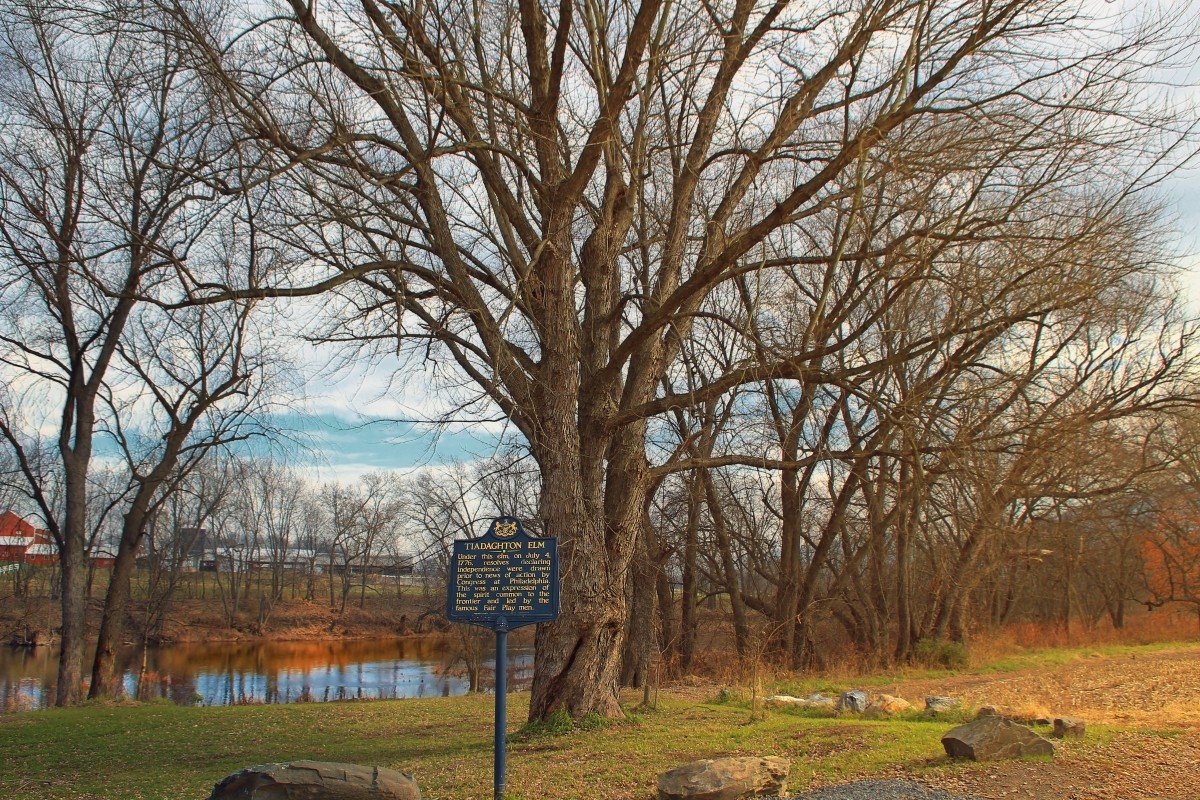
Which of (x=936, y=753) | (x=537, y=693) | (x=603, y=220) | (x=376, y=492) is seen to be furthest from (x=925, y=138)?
(x=376, y=492)

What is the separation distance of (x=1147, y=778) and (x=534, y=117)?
878 centimetres

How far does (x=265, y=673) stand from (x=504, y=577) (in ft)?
94.3

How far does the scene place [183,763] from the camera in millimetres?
9117

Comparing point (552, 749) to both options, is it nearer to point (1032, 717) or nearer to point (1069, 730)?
point (1069, 730)

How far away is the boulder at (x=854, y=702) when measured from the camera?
11.7m

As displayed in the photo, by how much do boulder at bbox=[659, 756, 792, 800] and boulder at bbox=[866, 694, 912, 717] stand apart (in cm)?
564

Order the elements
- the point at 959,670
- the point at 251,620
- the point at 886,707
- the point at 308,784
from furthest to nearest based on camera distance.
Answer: the point at 251,620
the point at 959,670
the point at 886,707
the point at 308,784

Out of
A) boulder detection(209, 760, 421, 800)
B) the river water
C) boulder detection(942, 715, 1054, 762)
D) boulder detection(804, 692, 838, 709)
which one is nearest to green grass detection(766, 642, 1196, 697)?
boulder detection(804, 692, 838, 709)

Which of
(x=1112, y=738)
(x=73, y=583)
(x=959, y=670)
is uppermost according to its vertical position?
(x=73, y=583)

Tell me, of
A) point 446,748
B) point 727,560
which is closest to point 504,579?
point 446,748

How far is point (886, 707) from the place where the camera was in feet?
38.5

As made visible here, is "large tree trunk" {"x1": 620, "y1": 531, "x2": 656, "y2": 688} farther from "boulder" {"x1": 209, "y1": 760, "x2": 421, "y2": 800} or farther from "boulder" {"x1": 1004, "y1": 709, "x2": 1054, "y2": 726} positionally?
"boulder" {"x1": 209, "y1": 760, "x2": 421, "y2": 800}

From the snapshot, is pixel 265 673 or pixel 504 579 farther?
pixel 265 673

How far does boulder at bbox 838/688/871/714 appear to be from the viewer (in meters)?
11.7
